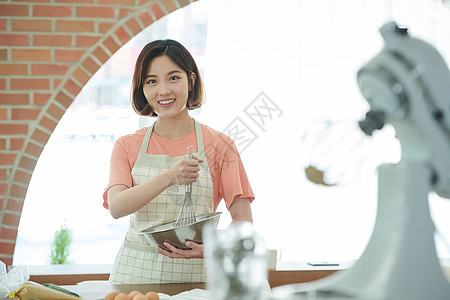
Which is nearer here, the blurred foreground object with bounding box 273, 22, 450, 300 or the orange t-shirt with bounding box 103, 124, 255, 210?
the blurred foreground object with bounding box 273, 22, 450, 300

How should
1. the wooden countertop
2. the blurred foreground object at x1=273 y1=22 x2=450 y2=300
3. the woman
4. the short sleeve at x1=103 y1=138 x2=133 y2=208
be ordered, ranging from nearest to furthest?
the blurred foreground object at x1=273 y1=22 x2=450 y2=300 → the wooden countertop → the woman → the short sleeve at x1=103 y1=138 x2=133 y2=208

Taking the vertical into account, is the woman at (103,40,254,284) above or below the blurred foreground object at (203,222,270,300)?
above

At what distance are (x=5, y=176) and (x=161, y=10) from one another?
45.1 inches

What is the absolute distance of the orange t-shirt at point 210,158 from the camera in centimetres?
203

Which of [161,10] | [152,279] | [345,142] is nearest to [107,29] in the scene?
[161,10]

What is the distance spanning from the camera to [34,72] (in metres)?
2.93

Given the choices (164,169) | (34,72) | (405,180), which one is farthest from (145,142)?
(405,180)

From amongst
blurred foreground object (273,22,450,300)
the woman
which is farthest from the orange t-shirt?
blurred foreground object (273,22,450,300)

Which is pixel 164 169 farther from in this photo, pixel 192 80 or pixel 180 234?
pixel 180 234

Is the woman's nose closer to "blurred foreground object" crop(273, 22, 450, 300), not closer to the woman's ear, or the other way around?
the woman's ear

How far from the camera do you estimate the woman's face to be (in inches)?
79.0

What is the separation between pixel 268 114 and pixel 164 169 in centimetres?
168

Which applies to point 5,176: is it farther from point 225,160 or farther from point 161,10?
point 225,160

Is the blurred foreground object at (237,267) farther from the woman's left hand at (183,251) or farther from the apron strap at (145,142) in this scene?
the apron strap at (145,142)
